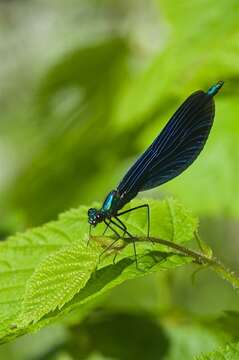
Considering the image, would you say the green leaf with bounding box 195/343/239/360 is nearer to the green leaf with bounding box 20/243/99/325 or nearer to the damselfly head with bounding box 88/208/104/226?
the green leaf with bounding box 20/243/99/325

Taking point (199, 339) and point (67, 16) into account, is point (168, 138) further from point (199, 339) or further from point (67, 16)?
point (67, 16)

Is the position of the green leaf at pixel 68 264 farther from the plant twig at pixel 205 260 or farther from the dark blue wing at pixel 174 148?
the dark blue wing at pixel 174 148

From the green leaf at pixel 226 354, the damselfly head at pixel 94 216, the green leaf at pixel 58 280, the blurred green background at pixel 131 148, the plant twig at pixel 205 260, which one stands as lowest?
the green leaf at pixel 226 354

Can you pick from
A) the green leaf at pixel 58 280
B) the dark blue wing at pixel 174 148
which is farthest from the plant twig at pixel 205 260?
the dark blue wing at pixel 174 148

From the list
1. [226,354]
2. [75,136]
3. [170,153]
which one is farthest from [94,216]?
[75,136]

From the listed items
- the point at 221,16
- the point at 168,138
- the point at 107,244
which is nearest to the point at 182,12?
the point at 221,16
